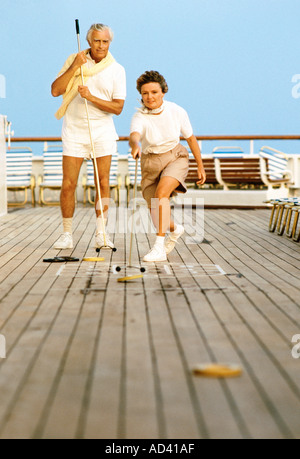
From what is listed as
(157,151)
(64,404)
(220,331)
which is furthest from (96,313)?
(157,151)

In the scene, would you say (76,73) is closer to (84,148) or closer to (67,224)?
(84,148)

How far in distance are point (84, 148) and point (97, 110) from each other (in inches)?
11.2

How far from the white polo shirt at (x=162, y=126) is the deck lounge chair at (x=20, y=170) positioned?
659 cm

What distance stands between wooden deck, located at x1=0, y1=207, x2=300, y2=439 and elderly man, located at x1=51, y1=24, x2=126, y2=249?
0.70m

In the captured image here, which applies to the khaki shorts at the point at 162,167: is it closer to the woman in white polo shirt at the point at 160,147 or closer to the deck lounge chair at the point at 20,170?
the woman in white polo shirt at the point at 160,147

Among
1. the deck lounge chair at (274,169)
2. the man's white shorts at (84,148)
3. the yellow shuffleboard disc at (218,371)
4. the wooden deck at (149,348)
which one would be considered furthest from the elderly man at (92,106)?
the deck lounge chair at (274,169)

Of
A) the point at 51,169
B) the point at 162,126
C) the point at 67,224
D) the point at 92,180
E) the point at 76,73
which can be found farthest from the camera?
the point at 51,169

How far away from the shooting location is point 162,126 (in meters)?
5.18

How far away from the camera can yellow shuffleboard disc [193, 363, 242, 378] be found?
8.18 feet

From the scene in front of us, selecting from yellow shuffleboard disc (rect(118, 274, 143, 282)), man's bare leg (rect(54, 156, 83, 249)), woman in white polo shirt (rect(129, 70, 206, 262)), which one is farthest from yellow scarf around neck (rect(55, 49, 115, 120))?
yellow shuffleboard disc (rect(118, 274, 143, 282))

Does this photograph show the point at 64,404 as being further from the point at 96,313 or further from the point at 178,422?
the point at 96,313

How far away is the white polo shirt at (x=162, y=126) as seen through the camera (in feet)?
16.9

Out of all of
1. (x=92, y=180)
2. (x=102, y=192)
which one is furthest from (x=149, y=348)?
(x=92, y=180)

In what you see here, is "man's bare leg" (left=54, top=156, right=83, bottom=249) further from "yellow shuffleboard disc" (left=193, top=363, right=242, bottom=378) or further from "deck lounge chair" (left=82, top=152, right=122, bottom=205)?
"deck lounge chair" (left=82, top=152, right=122, bottom=205)
